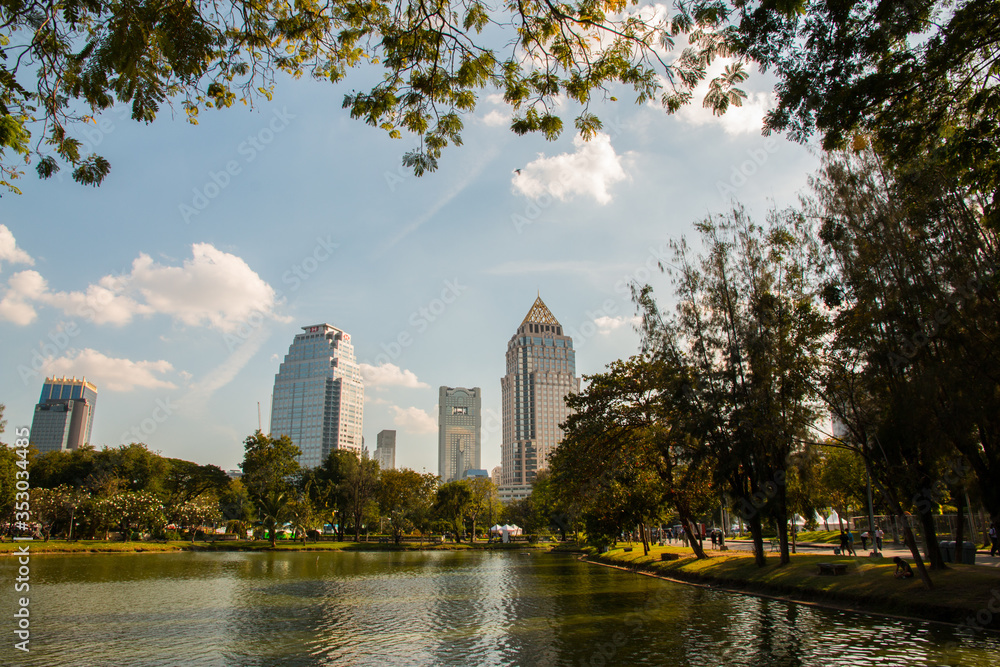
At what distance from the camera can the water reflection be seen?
1146 centimetres

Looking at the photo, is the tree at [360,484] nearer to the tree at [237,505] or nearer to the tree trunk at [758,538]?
the tree at [237,505]

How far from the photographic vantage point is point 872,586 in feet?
56.8

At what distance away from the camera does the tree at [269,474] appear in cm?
5972

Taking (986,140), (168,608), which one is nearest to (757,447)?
(986,140)

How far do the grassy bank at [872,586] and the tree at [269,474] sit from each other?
152 feet

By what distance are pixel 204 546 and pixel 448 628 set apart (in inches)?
2013

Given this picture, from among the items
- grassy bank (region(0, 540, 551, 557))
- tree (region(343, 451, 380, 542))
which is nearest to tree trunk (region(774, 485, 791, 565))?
grassy bank (region(0, 540, 551, 557))

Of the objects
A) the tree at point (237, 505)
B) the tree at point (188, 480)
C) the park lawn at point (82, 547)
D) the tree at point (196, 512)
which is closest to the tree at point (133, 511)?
the tree at point (196, 512)

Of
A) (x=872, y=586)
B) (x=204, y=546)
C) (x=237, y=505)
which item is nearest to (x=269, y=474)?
(x=204, y=546)

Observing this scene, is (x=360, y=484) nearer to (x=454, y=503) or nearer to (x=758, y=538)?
(x=454, y=503)

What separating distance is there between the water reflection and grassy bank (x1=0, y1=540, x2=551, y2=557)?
2387 centimetres

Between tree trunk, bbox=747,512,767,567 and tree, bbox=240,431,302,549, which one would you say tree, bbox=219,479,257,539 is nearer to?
tree, bbox=240,431,302,549

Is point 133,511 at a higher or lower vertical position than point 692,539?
higher

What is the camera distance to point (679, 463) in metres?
30.7
